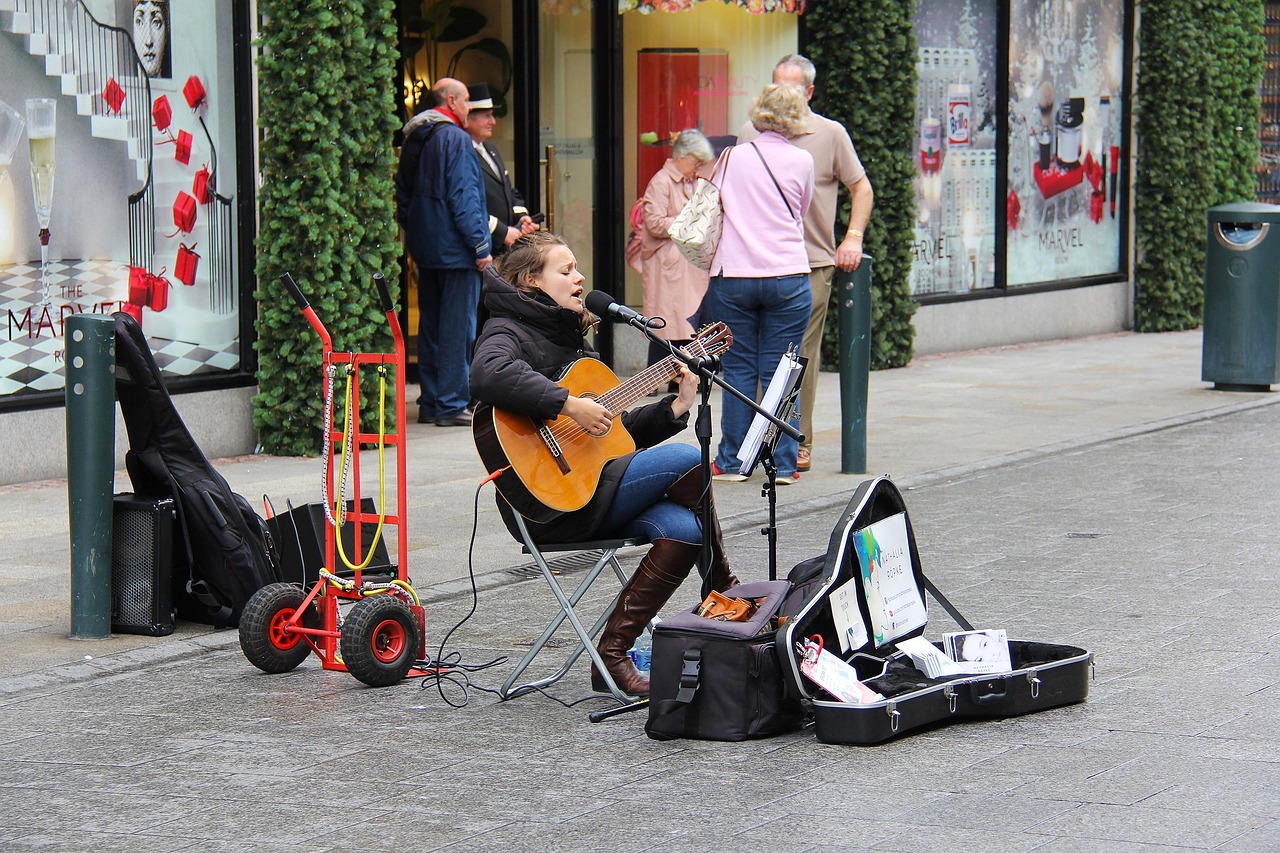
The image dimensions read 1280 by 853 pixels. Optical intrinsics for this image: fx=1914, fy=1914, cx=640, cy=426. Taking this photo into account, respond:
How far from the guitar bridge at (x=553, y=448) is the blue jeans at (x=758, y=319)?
3741mm

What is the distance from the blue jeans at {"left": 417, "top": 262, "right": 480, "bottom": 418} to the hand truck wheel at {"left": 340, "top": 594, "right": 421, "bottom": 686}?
5.77 meters

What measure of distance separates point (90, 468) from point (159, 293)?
387 centimetres

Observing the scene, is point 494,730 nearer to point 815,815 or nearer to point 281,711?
point 281,711

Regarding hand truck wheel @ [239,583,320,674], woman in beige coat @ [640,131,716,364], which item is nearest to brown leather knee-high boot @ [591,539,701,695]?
hand truck wheel @ [239,583,320,674]

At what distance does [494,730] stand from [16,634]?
2118mm

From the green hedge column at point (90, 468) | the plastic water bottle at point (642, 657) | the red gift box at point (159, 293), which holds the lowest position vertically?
the plastic water bottle at point (642, 657)

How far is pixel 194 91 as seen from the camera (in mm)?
10414

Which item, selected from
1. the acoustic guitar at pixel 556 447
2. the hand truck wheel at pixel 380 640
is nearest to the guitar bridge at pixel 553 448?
the acoustic guitar at pixel 556 447

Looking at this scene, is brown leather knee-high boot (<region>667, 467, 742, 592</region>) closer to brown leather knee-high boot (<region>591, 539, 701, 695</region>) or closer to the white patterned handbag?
brown leather knee-high boot (<region>591, 539, 701, 695</region>)

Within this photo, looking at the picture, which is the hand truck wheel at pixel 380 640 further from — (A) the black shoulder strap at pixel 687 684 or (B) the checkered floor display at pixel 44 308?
(B) the checkered floor display at pixel 44 308

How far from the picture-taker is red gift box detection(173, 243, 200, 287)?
1042 centimetres

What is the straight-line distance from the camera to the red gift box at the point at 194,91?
1038 cm

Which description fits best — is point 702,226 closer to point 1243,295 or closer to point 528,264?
point 528,264

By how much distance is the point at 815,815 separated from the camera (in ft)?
15.1
